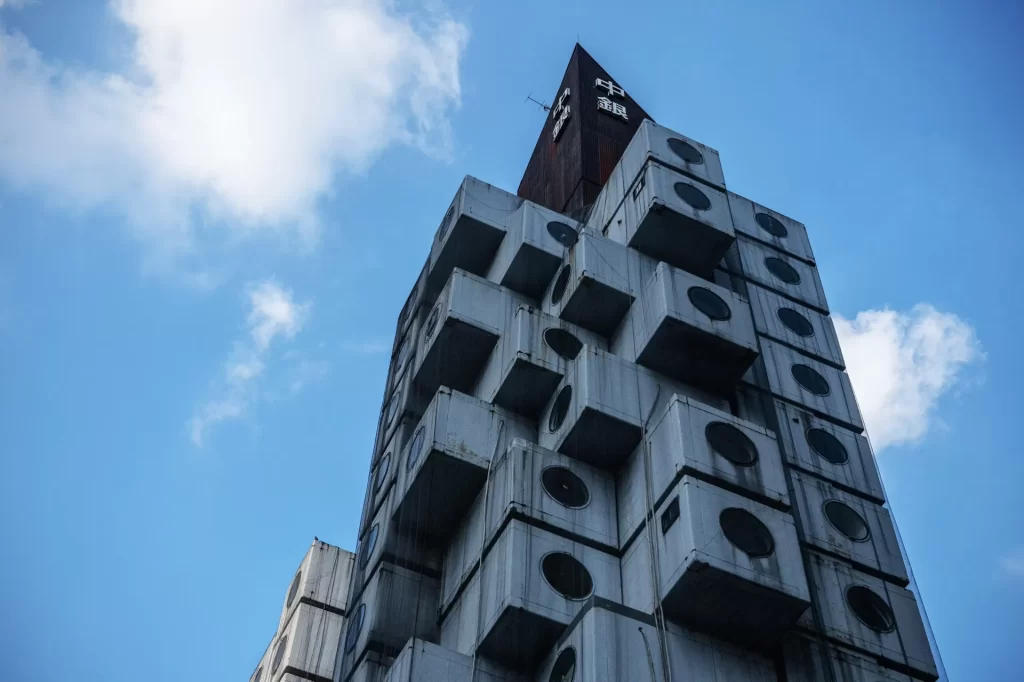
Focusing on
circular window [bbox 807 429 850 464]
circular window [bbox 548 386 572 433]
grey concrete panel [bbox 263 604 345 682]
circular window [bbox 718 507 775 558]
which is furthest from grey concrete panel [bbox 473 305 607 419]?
grey concrete panel [bbox 263 604 345 682]

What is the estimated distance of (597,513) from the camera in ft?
91.2

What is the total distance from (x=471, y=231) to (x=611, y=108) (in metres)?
15.7

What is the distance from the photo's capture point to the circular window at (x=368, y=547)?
3225cm

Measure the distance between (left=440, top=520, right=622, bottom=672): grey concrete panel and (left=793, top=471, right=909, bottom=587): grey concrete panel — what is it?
5.76m

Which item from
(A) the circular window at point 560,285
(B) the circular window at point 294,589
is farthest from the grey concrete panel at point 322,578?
(A) the circular window at point 560,285

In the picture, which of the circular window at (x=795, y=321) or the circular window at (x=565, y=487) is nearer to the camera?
the circular window at (x=565, y=487)

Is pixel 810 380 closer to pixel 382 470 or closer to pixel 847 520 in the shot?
pixel 847 520

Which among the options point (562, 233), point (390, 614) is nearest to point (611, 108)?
point (562, 233)

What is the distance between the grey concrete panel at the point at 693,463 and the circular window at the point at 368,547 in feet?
25.9

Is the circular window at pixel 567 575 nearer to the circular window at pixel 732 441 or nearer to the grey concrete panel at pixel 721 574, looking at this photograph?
the grey concrete panel at pixel 721 574

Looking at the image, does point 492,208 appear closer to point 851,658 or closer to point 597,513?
point 597,513

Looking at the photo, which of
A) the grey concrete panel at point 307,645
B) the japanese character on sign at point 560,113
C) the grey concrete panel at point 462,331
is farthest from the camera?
the japanese character on sign at point 560,113

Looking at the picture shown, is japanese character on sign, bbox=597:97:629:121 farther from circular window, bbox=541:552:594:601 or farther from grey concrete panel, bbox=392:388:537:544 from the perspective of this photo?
circular window, bbox=541:552:594:601

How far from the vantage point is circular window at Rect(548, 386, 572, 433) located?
29798 millimetres
